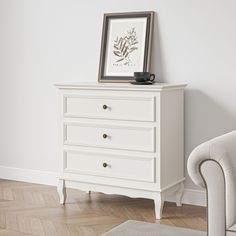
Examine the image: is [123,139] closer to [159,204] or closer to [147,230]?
[159,204]

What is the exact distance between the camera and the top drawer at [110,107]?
381 centimetres

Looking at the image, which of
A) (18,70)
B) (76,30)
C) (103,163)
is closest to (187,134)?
(103,163)

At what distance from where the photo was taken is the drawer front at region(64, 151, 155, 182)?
152 inches

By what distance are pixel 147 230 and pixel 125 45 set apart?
5.06 feet

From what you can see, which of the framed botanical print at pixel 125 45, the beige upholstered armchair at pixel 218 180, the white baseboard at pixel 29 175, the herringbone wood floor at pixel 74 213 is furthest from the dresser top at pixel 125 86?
the beige upholstered armchair at pixel 218 180

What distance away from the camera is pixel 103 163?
13.2 feet

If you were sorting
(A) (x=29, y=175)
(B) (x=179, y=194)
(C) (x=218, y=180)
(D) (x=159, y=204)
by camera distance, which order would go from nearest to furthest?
(C) (x=218, y=180) < (D) (x=159, y=204) < (B) (x=179, y=194) < (A) (x=29, y=175)

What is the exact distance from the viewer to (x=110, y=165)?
3990mm

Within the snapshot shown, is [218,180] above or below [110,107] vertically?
below

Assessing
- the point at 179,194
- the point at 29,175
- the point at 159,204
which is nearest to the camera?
the point at 159,204

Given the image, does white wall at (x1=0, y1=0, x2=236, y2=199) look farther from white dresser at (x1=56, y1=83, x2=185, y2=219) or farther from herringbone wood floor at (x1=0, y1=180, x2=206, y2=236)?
herringbone wood floor at (x1=0, y1=180, x2=206, y2=236)

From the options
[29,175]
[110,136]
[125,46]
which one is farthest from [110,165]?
[29,175]

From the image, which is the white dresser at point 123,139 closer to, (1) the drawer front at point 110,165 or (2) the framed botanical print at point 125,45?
(1) the drawer front at point 110,165

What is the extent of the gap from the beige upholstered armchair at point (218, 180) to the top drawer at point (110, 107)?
4.46 ft
